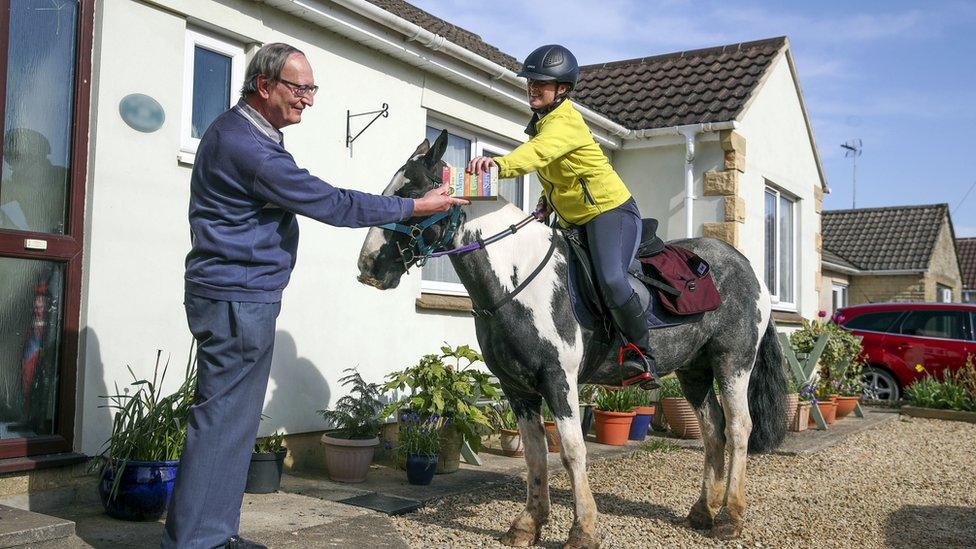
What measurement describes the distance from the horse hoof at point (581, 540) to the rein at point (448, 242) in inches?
46.4

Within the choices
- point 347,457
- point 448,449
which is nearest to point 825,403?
point 448,449

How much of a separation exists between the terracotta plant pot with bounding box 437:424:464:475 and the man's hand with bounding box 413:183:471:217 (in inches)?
114

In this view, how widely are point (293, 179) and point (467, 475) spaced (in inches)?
145

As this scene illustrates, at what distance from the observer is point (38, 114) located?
14.2 ft

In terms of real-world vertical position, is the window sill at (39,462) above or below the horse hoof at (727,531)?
above

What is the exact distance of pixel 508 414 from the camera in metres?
6.80

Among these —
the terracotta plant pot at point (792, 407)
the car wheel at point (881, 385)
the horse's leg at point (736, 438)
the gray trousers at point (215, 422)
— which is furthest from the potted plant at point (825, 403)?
the gray trousers at point (215, 422)

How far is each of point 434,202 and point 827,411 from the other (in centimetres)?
822

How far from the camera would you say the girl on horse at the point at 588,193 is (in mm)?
3920

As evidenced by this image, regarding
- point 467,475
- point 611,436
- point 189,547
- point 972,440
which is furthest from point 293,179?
point 972,440

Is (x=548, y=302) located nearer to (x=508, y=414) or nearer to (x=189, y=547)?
(x=189, y=547)

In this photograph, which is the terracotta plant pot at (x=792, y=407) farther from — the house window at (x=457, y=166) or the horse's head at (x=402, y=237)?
the horse's head at (x=402, y=237)

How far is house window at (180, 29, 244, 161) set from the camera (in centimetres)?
512

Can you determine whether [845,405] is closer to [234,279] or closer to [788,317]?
[788,317]
